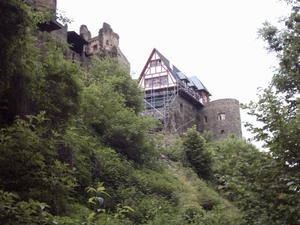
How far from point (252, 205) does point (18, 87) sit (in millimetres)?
4458

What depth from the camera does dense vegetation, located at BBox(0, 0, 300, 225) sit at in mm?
5074

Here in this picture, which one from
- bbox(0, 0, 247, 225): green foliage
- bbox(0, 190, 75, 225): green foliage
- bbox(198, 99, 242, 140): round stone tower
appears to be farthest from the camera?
bbox(198, 99, 242, 140): round stone tower

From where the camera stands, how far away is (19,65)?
21.5ft

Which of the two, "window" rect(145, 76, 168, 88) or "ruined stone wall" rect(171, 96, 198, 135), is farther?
"window" rect(145, 76, 168, 88)

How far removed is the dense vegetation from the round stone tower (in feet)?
87.3

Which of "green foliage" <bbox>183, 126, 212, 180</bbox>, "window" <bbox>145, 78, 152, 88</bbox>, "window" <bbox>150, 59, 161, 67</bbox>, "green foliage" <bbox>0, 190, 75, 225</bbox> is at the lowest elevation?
"green foliage" <bbox>0, 190, 75, 225</bbox>

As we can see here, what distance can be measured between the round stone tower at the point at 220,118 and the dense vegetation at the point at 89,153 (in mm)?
26622

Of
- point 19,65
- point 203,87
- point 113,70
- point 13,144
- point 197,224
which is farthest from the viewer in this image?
point 203,87

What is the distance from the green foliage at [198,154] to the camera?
2006 centimetres

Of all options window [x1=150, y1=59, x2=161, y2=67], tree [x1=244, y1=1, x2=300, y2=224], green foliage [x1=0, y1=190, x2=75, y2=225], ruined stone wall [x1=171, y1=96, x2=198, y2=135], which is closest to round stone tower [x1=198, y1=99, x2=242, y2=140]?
ruined stone wall [x1=171, y1=96, x2=198, y2=135]

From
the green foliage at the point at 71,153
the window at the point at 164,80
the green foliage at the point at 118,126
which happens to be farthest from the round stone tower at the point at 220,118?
the green foliage at the point at 118,126

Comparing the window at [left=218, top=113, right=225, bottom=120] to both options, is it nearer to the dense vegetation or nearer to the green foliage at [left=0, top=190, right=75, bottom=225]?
the dense vegetation

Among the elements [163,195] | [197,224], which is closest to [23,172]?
[197,224]

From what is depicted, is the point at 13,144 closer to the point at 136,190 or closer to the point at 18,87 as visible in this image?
the point at 18,87
